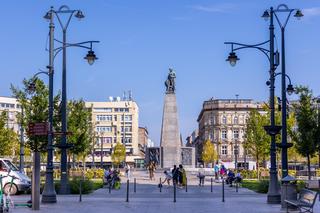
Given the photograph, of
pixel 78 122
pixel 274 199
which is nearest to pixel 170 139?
pixel 78 122

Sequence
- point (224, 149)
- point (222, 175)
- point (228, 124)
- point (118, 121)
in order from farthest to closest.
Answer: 1. point (118, 121)
2. point (228, 124)
3. point (224, 149)
4. point (222, 175)

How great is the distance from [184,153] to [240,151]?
286ft

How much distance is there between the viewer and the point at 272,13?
2616cm

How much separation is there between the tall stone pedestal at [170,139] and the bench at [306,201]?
4404cm

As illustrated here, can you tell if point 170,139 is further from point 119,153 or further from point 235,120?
point 235,120

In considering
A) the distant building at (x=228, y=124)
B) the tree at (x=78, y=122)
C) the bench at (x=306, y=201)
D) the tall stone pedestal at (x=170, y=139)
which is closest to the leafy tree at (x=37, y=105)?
the tree at (x=78, y=122)

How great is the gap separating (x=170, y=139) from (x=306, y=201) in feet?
148

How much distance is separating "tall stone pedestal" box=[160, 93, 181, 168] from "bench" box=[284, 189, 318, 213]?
1734 inches

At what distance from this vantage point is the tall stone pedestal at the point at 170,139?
65625 millimetres

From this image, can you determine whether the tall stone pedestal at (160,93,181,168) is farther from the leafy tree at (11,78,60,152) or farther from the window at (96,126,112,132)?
the window at (96,126,112,132)

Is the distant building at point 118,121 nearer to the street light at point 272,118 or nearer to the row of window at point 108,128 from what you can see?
the row of window at point 108,128

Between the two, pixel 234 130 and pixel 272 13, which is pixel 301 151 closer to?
pixel 272 13

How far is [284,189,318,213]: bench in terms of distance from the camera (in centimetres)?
1981

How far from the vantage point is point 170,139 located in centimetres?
6575
